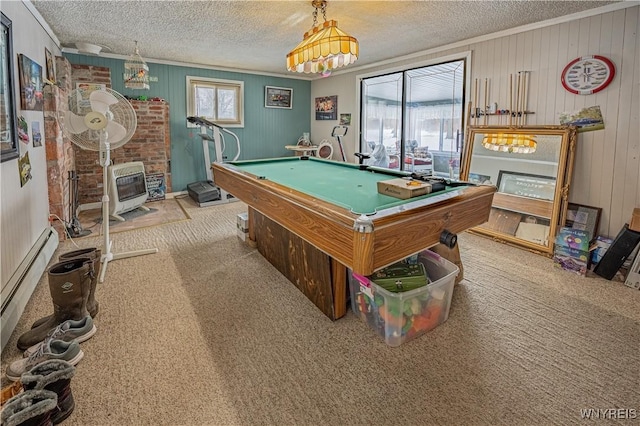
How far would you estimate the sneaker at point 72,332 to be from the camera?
183 cm

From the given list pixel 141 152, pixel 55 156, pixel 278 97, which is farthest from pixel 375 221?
pixel 278 97

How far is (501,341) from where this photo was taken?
200 centimetres

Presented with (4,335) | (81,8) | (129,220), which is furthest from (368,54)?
(4,335)

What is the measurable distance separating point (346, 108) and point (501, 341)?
198 inches

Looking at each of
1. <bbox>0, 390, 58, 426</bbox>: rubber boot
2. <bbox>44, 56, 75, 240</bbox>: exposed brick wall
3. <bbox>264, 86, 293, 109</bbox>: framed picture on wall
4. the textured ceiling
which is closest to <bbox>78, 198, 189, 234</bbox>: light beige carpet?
<bbox>44, 56, 75, 240</bbox>: exposed brick wall

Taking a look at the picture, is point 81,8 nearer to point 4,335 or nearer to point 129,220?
point 129,220

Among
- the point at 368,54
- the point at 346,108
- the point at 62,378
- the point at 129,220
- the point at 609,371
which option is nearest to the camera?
the point at 62,378

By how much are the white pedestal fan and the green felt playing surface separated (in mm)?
1094

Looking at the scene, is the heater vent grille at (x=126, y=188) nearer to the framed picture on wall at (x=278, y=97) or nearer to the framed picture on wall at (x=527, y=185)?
the framed picture on wall at (x=278, y=97)

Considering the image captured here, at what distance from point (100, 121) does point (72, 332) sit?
1668 mm

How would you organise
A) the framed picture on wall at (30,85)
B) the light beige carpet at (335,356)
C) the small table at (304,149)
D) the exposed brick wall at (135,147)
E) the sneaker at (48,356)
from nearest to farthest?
1. the light beige carpet at (335,356)
2. the sneaker at (48,356)
3. the framed picture on wall at (30,85)
4. the exposed brick wall at (135,147)
5. the small table at (304,149)

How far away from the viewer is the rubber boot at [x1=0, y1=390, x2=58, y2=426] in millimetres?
1254

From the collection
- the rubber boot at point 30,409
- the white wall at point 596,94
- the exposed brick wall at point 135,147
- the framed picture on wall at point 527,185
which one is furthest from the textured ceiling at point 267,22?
the rubber boot at point 30,409

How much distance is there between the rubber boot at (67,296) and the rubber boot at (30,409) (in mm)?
713
